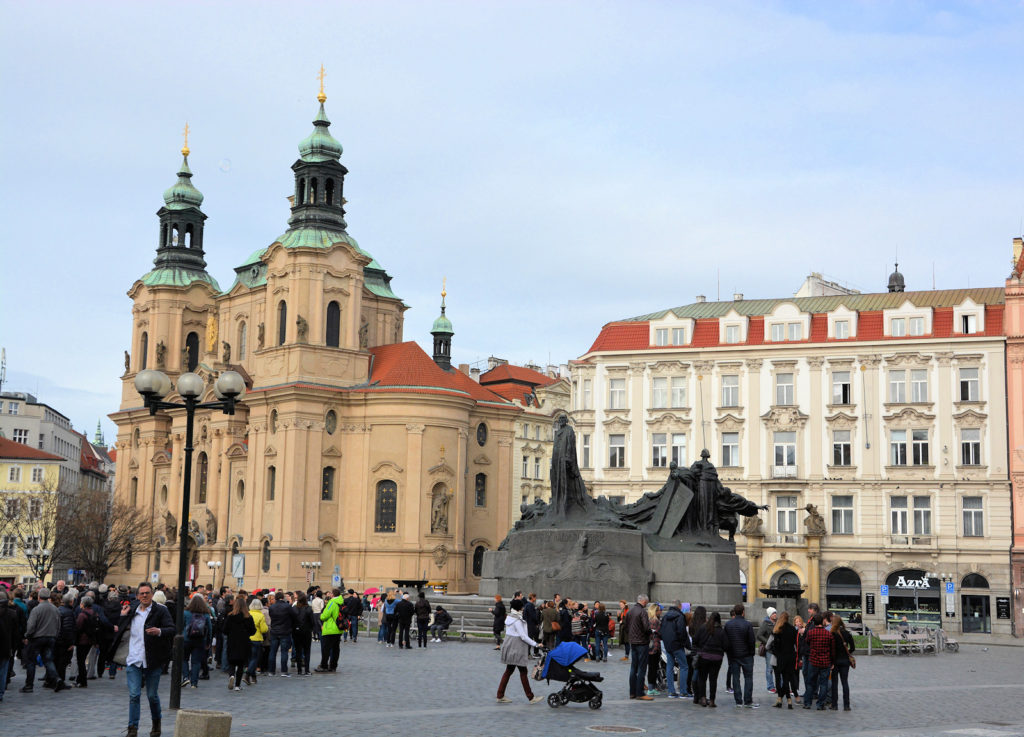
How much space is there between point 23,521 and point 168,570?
9770mm

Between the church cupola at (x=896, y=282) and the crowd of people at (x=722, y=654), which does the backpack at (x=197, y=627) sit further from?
the church cupola at (x=896, y=282)

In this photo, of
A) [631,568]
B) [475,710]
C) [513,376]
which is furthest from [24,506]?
[475,710]

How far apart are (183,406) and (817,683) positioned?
1075cm

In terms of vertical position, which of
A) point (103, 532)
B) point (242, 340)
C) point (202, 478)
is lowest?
point (103, 532)

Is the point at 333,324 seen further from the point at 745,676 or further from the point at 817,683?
the point at 817,683

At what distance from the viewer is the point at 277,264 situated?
79.8m

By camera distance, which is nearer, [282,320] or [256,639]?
[256,639]

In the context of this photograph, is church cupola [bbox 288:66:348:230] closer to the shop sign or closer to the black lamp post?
the shop sign

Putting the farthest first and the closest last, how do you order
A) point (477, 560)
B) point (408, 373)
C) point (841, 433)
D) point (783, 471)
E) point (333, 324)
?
point (477, 560)
point (333, 324)
point (408, 373)
point (783, 471)
point (841, 433)

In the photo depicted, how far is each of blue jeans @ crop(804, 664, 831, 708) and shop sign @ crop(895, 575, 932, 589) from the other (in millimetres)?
39963

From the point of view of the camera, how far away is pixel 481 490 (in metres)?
83.6

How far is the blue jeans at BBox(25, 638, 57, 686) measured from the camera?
2088cm

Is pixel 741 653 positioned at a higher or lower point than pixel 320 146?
lower

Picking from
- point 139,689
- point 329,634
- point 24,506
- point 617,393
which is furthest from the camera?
point 24,506
